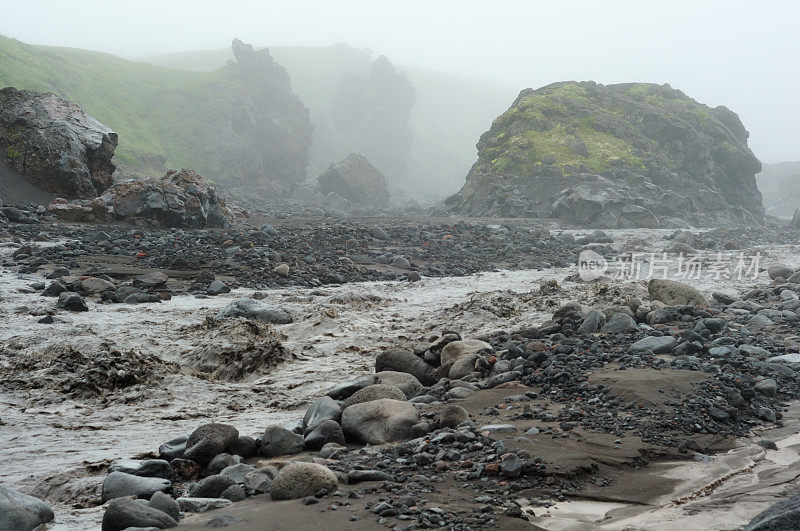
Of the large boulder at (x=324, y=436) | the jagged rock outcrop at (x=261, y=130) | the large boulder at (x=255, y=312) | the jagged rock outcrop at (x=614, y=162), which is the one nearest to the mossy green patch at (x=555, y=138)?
the jagged rock outcrop at (x=614, y=162)

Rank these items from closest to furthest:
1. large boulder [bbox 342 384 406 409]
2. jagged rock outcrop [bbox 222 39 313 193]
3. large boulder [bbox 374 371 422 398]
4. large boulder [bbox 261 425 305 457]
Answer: large boulder [bbox 261 425 305 457]
large boulder [bbox 342 384 406 409]
large boulder [bbox 374 371 422 398]
jagged rock outcrop [bbox 222 39 313 193]

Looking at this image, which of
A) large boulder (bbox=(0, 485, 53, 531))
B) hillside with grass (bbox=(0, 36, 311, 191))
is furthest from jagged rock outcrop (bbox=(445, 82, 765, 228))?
large boulder (bbox=(0, 485, 53, 531))

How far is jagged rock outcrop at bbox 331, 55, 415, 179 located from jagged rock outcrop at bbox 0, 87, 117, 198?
68940 mm

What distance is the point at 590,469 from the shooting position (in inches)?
169

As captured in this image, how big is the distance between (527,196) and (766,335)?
31691mm

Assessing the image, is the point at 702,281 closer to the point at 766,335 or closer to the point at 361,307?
the point at 766,335

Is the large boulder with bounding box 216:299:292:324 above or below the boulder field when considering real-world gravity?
below

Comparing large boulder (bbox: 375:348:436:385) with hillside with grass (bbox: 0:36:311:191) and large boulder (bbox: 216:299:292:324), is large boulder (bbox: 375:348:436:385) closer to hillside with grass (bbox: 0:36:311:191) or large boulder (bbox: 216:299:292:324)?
large boulder (bbox: 216:299:292:324)

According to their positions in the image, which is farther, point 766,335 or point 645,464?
point 766,335

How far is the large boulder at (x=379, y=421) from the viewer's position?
221 inches

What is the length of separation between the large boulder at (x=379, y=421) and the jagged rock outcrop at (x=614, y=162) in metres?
31.0

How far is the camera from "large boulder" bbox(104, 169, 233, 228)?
69.7 ft

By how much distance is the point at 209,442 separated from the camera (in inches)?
209

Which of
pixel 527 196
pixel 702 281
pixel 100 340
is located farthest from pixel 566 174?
pixel 100 340
